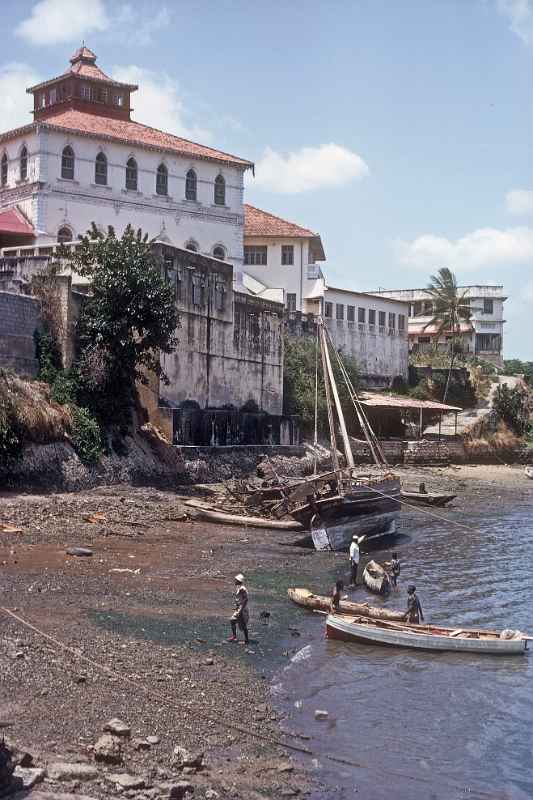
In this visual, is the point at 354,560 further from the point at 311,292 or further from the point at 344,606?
the point at 311,292

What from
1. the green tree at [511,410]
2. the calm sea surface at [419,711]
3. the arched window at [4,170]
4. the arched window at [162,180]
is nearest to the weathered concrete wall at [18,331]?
the calm sea surface at [419,711]

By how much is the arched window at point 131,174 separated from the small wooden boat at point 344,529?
107 ft

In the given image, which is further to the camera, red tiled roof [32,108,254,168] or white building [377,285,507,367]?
white building [377,285,507,367]

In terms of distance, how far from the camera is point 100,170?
5738cm

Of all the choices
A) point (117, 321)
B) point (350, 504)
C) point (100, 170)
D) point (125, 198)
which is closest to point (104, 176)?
point (100, 170)

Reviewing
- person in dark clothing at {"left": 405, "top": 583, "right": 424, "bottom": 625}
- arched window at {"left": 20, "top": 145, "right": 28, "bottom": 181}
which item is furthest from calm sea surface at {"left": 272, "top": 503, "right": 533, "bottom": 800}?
arched window at {"left": 20, "top": 145, "right": 28, "bottom": 181}

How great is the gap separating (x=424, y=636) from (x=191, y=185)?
47.0 meters

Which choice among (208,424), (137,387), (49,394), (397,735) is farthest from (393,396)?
(397,735)

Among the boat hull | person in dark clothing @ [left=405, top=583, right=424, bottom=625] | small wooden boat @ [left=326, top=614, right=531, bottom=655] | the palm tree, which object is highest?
the palm tree

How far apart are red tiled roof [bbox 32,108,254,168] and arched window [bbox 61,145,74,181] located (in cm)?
127

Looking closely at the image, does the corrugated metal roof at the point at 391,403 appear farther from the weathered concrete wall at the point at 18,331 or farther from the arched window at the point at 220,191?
the weathered concrete wall at the point at 18,331

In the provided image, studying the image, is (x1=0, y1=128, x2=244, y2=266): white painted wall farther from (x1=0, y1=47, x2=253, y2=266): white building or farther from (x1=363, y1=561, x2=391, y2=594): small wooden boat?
(x1=363, y1=561, x2=391, y2=594): small wooden boat

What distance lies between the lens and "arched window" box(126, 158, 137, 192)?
58.6 metres

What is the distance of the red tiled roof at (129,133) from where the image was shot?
5694cm
